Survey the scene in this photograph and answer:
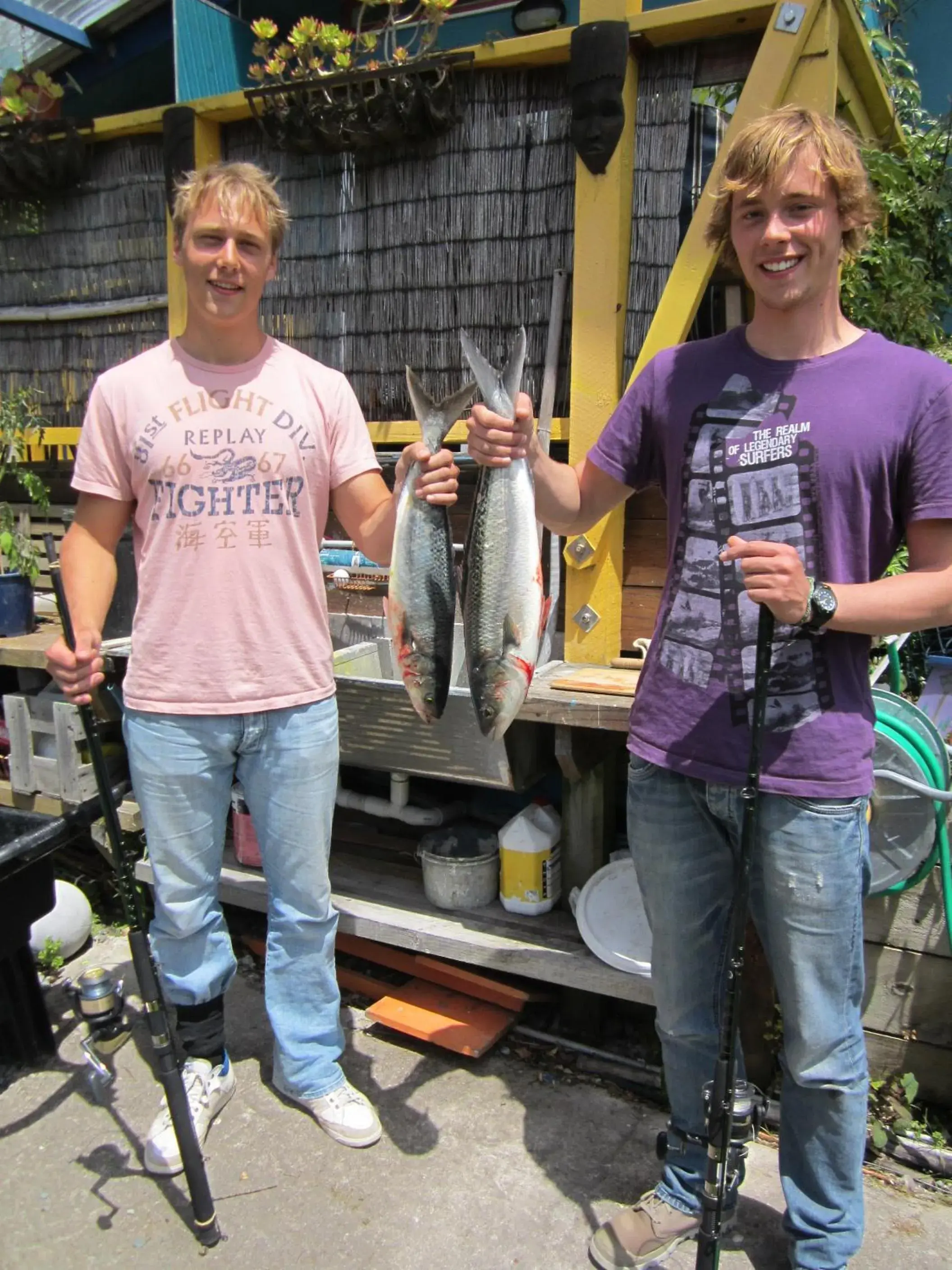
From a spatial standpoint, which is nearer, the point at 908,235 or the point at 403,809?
the point at 403,809

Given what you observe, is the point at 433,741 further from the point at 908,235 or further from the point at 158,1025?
the point at 908,235

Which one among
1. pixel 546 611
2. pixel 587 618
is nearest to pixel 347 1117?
pixel 546 611

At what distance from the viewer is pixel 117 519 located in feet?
7.86

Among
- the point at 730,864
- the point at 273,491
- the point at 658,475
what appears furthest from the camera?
the point at 273,491

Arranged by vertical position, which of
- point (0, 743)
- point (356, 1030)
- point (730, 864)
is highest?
point (730, 864)

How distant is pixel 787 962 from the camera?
6.23 feet

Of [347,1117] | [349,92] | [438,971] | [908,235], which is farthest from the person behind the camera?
[908,235]

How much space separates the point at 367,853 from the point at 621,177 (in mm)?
2802

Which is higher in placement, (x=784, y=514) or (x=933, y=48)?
(x=933, y=48)

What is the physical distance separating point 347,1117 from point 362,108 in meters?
3.57

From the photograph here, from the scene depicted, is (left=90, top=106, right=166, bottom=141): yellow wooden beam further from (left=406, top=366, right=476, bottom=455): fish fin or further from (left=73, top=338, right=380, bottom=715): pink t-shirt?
(left=406, top=366, right=476, bottom=455): fish fin

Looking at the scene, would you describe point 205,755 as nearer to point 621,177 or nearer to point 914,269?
point 621,177

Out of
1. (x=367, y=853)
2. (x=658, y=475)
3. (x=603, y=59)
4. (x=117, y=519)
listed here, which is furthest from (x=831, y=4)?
(x=367, y=853)

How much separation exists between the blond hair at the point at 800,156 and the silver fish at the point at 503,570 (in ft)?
1.73
